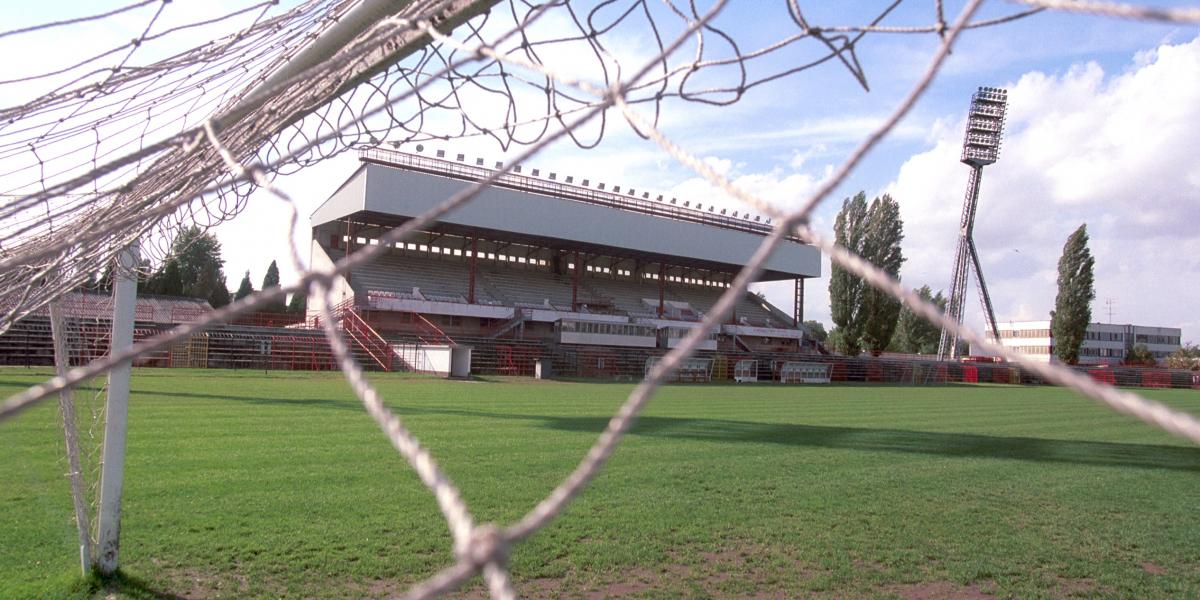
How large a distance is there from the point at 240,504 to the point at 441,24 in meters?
3.63

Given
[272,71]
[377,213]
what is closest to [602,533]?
[272,71]

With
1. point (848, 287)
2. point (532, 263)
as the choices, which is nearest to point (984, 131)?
point (848, 287)

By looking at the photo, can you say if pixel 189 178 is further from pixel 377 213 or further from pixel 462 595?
pixel 377 213

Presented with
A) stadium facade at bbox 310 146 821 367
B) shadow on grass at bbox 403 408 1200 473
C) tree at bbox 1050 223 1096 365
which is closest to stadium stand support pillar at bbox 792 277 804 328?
stadium facade at bbox 310 146 821 367

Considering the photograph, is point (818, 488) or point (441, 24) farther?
point (818, 488)

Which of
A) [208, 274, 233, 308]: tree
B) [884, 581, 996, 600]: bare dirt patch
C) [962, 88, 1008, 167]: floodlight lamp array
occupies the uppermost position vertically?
[962, 88, 1008, 167]: floodlight lamp array

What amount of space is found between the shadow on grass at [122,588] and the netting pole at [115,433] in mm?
47

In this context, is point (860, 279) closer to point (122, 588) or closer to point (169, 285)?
point (169, 285)

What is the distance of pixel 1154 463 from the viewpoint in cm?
780

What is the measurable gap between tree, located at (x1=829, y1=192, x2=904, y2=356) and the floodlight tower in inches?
120

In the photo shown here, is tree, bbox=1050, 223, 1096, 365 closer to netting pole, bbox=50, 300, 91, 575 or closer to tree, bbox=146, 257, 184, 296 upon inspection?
tree, bbox=146, 257, 184, 296

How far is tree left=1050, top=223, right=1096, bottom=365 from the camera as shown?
37.3 metres

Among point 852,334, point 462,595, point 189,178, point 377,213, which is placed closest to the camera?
point 189,178

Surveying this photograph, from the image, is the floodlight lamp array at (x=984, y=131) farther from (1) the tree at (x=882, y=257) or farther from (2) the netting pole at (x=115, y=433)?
(2) the netting pole at (x=115, y=433)
